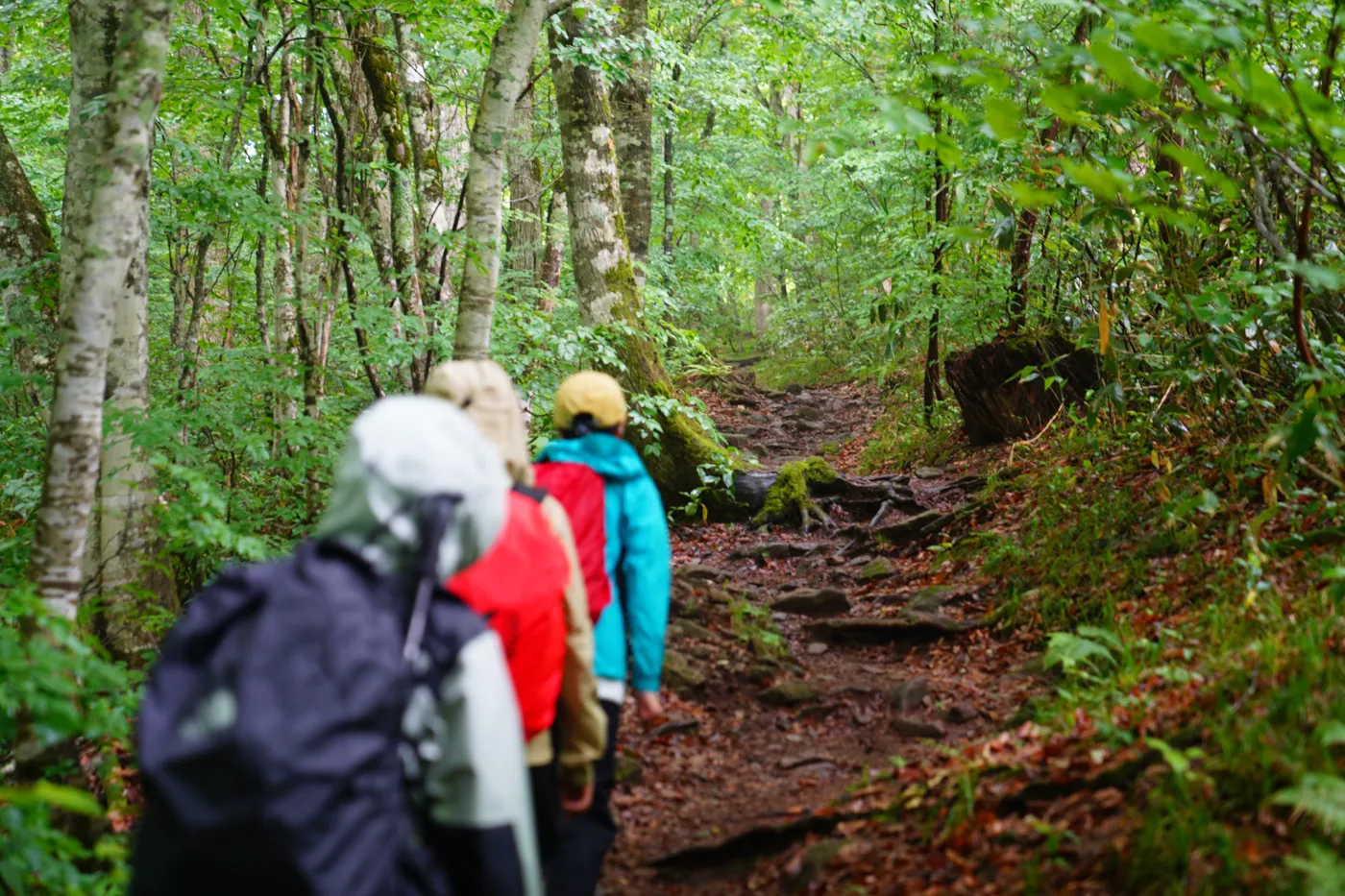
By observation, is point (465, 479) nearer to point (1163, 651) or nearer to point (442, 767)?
point (442, 767)

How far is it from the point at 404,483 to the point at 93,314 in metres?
2.89

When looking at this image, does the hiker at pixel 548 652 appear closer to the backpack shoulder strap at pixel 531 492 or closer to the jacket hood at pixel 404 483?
the backpack shoulder strap at pixel 531 492

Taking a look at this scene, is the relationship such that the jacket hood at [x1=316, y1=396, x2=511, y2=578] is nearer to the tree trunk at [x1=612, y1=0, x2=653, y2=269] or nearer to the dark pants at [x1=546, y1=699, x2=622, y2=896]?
the dark pants at [x1=546, y1=699, x2=622, y2=896]

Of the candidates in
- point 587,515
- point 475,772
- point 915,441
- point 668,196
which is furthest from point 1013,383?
point 668,196

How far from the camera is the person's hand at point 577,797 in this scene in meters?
2.93

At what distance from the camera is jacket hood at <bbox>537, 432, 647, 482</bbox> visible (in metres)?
3.55

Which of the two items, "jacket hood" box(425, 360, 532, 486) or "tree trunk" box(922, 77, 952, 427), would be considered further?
"tree trunk" box(922, 77, 952, 427)

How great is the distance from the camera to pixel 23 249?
23.9ft

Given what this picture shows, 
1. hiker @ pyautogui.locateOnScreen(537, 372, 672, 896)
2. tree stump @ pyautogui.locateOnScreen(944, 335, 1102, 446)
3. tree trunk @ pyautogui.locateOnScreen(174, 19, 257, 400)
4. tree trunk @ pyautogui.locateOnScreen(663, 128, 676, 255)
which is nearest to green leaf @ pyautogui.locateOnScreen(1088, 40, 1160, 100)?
hiker @ pyautogui.locateOnScreen(537, 372, 672, 896)

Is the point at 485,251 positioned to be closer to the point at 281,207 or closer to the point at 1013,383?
the point at 281,207

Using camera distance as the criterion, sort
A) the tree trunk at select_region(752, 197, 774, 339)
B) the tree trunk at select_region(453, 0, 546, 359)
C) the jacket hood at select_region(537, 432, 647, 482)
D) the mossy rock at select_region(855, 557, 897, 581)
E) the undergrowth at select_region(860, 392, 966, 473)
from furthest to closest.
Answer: the tree trunk at select_region(752, 197, 774, 339), the undergrowth at select_region(860, 392, 966, 473), the mossy rock at select_region(855, 557, 897, 581), the tree trunk at select_region(453, 0, 546, 359), the jacket hood at select_region(537, 432, 647, 482)

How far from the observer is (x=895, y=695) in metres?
5.62

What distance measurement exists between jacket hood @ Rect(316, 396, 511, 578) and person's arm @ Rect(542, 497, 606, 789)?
793mm

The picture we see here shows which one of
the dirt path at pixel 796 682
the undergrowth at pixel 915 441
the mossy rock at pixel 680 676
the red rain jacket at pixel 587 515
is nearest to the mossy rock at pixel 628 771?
the dirt path at pixel 796 682
